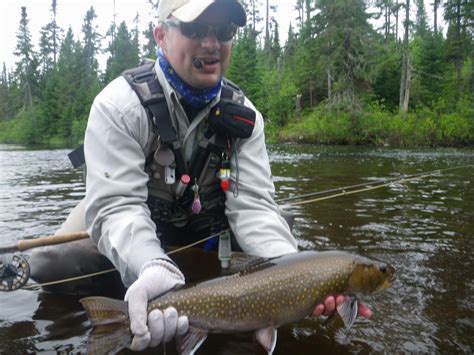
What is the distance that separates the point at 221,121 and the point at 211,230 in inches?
36.3

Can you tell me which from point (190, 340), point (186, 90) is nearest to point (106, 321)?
point (190, 340)

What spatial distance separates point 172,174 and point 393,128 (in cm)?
2539

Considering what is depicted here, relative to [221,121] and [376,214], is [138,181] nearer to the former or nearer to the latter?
[221,121]

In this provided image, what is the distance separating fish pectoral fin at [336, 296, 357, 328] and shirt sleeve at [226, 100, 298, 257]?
50 cm

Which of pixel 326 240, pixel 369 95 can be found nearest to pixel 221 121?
pixel 326 240

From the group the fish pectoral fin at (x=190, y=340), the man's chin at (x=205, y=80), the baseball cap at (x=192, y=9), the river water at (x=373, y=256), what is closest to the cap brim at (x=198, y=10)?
the baseball cap at (x=192, y=9)

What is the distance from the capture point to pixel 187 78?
2994 mm

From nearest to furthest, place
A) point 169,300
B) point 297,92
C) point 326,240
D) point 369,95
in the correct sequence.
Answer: point 169,300, point 326,240, point 369,95, point 297,92

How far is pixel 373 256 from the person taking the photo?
4.74m

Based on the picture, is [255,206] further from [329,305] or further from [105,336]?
[105,336]

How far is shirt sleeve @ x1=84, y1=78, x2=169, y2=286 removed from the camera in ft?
8.18

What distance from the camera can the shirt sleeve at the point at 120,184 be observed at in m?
2.49

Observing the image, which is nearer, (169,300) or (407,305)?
(169,300)

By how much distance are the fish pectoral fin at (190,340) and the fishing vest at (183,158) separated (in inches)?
43.5
